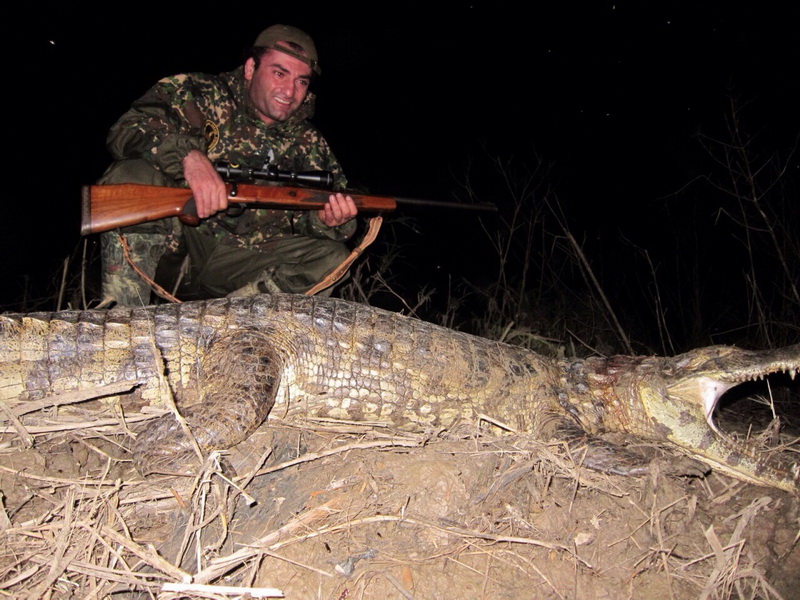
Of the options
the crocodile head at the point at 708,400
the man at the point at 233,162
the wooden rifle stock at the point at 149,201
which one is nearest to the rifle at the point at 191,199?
the wooden rifle stock at the point at 149,201

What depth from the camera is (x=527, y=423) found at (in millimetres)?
2865

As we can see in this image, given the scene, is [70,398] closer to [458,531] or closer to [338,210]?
[458,531]

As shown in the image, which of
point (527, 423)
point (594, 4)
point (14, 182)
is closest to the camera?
point (527, 423)

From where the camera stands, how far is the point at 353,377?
8.59 feet

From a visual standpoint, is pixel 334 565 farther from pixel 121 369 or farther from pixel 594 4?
pixel 594 4

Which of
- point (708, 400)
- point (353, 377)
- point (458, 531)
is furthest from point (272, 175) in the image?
point (708, 400)

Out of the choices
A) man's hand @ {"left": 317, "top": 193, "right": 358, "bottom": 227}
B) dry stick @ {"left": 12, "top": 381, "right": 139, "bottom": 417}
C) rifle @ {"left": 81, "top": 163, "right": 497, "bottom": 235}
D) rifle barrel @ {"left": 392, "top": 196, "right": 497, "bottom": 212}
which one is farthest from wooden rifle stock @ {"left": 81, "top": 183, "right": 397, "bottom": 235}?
dry stick @ {"left": 12, "top": 381, "right": 139, "bottom": 417}

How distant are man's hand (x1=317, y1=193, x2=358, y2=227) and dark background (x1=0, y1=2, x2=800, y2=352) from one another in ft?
16.1

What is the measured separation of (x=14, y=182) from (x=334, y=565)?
46.8 feet

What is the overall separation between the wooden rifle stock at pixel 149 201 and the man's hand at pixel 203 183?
75 mm

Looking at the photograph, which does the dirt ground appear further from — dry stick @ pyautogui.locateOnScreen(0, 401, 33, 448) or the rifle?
the rifle

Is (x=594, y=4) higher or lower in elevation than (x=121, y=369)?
higher

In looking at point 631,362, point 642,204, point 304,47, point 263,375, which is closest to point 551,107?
point 642,204

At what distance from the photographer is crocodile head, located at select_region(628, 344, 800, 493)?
2.26m
